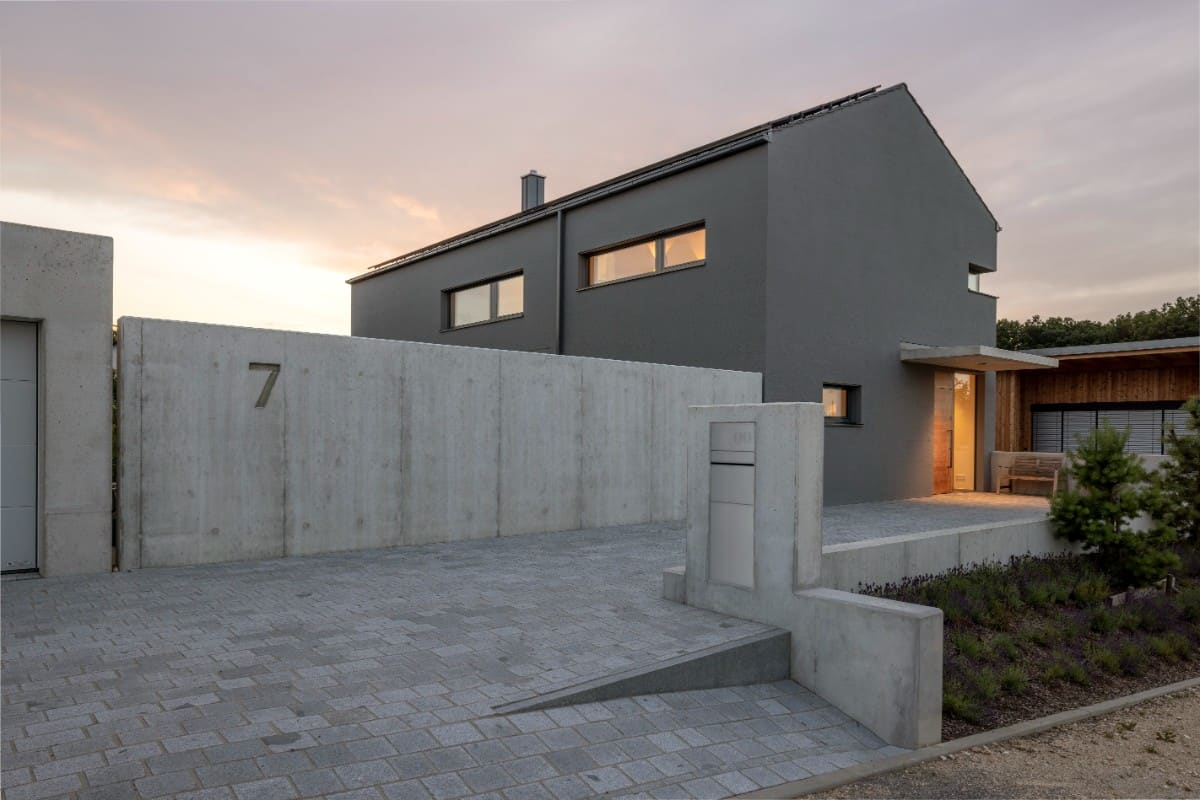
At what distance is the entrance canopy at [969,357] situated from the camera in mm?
15555

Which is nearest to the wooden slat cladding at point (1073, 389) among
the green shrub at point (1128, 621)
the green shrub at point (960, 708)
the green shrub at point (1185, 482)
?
the green shrub at point (1185, 482)

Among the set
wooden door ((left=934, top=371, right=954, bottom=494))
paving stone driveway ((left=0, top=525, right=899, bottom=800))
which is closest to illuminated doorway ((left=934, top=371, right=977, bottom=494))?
wooden door ((left=934, top=371, right=954, bottom=494))

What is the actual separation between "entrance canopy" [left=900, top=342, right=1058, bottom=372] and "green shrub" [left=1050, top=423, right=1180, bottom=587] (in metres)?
6.86

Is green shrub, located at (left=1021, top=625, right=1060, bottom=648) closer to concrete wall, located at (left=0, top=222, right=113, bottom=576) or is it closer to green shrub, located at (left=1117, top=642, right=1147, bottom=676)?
green shrub, located at (left=1117, top=642, right=1147, bottom=676)

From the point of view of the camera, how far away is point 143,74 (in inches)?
377

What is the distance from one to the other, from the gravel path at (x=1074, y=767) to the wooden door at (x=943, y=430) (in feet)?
41.7

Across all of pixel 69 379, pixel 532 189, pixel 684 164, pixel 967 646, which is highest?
pixel 532 189

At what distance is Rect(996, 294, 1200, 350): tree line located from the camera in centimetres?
4419

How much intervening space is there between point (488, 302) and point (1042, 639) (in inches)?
646

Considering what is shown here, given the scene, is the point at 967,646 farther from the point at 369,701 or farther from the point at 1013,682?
the point at 369,701

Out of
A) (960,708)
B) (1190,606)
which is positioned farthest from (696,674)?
(1190,606)

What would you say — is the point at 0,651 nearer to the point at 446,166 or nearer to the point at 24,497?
the point at 24,497

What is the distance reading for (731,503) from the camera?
6.09 meters

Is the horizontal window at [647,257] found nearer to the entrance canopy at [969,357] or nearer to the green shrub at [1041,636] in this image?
the entrance canopy at [969,357]
